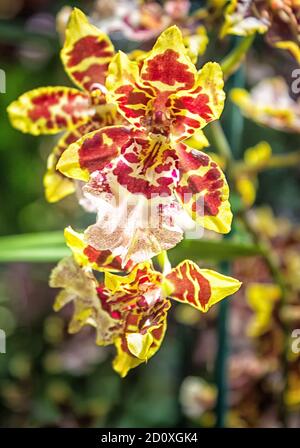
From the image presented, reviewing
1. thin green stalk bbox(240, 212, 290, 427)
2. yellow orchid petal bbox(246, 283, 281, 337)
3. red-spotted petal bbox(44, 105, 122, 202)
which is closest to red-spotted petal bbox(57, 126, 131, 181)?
red-spotted petal bbox(44, 105, 122, 202)

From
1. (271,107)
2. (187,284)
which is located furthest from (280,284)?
(187,284)

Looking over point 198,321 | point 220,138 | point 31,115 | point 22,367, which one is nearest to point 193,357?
point 198,321

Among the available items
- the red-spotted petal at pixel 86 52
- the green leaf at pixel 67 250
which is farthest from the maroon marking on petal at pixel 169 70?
the green leaf at pixel 67 250

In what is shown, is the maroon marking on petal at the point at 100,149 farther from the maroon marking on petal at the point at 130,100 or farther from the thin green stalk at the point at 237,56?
the thin green stalk at the point at 237,56

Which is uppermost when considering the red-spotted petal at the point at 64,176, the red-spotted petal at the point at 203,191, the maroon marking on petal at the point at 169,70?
the maroon marking on petal at the point at 169,70

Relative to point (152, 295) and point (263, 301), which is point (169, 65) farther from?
point (263, 301)

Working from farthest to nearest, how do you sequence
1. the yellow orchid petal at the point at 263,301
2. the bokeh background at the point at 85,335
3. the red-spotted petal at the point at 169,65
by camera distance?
the bokeh background at the point at 85,335 < the yellow orchid petal at the point at 263,301 < the red-spotted petal at the point at 169,65
